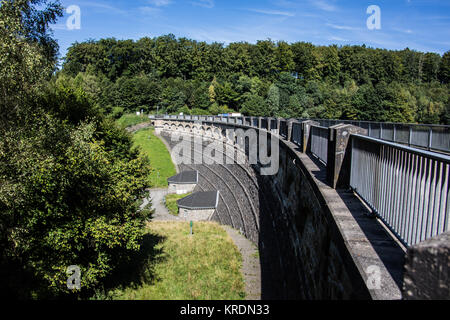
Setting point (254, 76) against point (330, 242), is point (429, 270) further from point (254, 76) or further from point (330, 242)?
point (254, 76)

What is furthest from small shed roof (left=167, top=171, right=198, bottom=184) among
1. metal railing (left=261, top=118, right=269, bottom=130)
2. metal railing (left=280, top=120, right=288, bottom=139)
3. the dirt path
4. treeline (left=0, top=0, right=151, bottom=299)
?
treeline (left=0, top=0, right=151, bottom=299)

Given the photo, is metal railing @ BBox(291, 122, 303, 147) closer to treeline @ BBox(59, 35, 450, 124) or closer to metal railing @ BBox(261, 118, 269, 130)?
metal railing @ BBox(261, 118, 269, 130)

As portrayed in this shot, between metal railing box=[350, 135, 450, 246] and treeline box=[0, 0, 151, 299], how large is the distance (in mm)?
8861

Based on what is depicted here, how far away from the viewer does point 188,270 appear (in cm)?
1755

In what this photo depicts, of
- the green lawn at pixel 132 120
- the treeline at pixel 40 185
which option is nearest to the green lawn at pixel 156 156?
the green lawn at pixel 132 120

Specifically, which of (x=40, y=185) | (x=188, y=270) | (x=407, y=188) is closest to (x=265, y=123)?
(x=188, y=270)

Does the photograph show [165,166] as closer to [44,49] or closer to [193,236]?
[193,236]

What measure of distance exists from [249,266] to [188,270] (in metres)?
3.42

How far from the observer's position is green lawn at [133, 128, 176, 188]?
42.3 meters

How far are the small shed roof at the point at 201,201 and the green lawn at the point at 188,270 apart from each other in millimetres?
4811

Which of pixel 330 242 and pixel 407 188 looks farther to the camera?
pixel 330 242

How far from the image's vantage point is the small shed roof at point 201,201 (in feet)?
94.0
